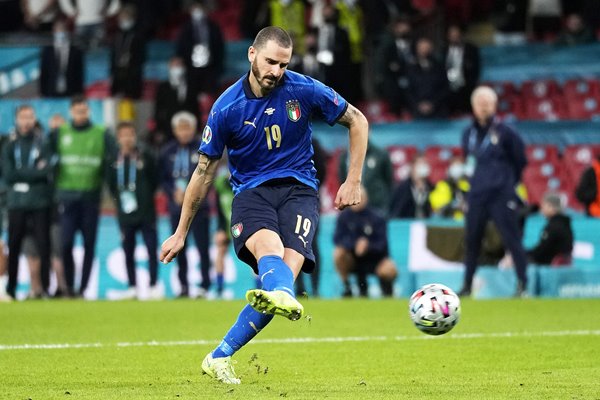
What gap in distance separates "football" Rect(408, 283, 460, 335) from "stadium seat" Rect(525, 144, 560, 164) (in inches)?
476

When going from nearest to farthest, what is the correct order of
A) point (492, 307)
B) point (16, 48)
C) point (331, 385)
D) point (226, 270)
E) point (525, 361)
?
point (331, 385)
point (525, 361)
point (492, 307)
point (226, 270)
point (16, 48)

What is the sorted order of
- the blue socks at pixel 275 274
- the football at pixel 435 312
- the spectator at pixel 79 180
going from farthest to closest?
the spectator at pixel 79 180, the football at pixel 435 312, the blue socks at pixel 275 274

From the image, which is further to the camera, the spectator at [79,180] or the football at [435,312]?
the spectator at [79,180]

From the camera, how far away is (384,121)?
21719 mm

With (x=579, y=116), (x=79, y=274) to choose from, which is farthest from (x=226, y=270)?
(x=579, y=116)

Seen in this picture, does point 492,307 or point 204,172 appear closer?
point 204,172

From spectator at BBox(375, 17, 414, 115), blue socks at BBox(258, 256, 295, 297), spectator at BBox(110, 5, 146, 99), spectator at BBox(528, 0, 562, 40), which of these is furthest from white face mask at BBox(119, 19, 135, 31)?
blue socks at BBox(258, 256, 295, 297)

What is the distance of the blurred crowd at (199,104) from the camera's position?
16.6 metres

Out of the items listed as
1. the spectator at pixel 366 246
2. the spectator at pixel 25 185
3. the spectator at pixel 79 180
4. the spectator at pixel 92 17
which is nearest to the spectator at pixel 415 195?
the spectator at pixel 366 246

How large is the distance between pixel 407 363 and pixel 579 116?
1334 cm

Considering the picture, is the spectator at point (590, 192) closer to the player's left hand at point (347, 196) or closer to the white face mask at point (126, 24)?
the white face mask at point (126, 24)

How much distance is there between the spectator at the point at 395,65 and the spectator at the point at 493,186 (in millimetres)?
5679

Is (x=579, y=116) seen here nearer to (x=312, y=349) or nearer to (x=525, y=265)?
(x=525, y=265)

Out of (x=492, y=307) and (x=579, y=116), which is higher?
(x=579, y=116)
